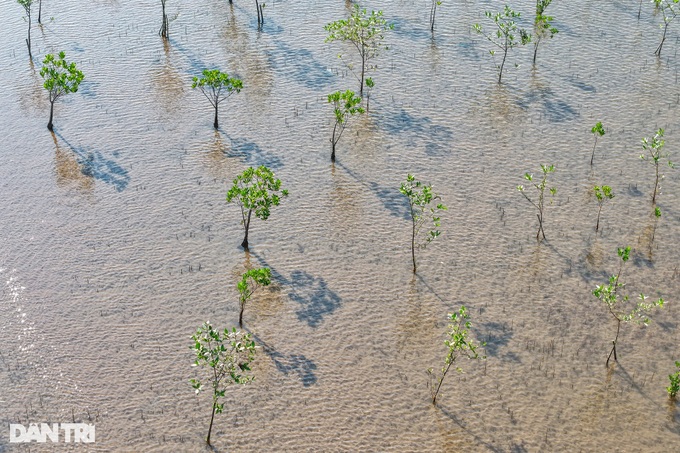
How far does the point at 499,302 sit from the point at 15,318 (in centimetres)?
1813

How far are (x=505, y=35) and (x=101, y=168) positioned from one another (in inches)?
921

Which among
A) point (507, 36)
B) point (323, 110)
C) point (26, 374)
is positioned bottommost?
point (26, 374)

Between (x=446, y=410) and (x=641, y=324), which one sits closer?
(x=446, y=410)

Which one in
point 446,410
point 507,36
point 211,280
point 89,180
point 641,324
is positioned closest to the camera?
point 446,410

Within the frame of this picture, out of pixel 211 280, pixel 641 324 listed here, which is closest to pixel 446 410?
pixel 641 324

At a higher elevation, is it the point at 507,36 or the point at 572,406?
the point at 507,36

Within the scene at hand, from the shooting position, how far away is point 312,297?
103ft

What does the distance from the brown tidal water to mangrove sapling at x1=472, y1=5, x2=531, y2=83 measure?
3.25 ft

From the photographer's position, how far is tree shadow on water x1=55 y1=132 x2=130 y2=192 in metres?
Result: 38.3

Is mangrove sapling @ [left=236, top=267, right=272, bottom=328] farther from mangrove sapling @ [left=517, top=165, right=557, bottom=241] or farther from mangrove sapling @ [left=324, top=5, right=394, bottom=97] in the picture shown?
mangrove sapling @ [left=324, top=5, right=394, bottom=97]

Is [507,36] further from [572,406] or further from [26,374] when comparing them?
[26,374]

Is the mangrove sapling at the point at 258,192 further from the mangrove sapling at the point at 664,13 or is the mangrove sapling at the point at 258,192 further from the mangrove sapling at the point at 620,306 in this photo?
the mangrove sapling at the point at 664,13

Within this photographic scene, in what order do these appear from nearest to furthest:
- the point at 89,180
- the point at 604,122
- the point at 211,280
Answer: the point at 211,280, the point at 89,180, the point at 604,122

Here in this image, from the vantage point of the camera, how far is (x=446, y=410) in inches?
1048
